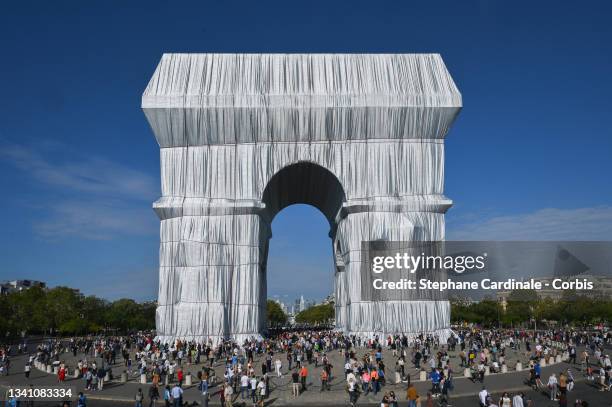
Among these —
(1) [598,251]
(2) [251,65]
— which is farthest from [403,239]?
(2) [251,65]

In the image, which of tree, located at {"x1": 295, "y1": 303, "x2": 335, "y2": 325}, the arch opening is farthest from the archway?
tree, located at {"x1": 295, "y1": 303, "x2": 335, "y2": 325}

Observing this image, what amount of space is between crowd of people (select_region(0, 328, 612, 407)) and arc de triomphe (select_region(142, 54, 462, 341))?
2.69 m

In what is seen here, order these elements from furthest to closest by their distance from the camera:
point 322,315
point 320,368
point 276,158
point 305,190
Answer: point 322,315
point 305,190
point 276,158
point 320,368

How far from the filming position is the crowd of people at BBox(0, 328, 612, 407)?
20.4 m

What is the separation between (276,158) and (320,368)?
45.2 ft

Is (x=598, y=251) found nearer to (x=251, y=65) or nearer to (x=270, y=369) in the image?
(x=270, y=369)

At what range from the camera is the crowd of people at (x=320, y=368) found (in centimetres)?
2039

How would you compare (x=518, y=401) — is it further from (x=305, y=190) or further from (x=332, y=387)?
(x=305, y=190)

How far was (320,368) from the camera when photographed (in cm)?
2867

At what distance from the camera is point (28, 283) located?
6777 inches

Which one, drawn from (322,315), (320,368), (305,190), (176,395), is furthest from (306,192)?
(322,315)

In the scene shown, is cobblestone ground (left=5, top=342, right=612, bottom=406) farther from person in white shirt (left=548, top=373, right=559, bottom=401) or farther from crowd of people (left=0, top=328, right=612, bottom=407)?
person in white shirt (left=548, top=373, right=559, bottom=401)

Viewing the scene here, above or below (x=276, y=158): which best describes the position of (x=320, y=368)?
below

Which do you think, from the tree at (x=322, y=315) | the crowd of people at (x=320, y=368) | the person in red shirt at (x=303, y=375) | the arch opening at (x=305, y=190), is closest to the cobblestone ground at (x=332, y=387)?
the crowd of people at (x=320, y=368)
